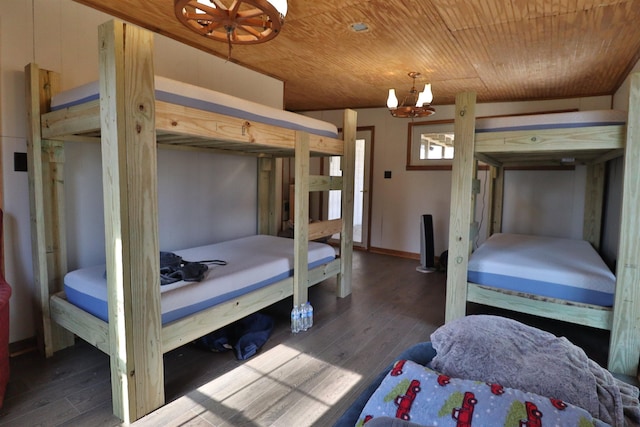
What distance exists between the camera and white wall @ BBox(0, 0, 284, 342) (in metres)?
2.05

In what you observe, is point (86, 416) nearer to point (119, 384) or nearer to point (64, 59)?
point (119, 384)

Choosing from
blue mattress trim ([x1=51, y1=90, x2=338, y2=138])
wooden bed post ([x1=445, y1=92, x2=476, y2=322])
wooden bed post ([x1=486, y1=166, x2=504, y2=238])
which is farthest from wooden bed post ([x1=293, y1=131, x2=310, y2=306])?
wooden bed post ([x1=486, y1=166, x2=504, y2=238])

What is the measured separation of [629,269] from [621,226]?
0.76ft

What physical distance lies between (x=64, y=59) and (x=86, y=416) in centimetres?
207

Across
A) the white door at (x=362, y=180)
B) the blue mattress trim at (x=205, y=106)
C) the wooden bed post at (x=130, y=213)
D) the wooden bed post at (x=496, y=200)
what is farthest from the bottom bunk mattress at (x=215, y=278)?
the white door at (x=362, y=180)

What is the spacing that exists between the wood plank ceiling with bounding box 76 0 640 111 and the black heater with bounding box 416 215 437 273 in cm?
158

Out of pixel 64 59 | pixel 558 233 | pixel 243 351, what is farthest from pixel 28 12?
pixel 558 233

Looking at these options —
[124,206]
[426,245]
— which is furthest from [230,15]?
[426,245]

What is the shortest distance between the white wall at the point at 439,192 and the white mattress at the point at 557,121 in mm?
2483

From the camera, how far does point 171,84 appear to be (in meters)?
1.67

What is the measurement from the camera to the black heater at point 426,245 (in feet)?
14.3

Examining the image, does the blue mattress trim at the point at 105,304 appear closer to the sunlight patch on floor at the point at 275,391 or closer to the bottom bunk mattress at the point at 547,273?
the sunlight patch on floor at the point at 275,391

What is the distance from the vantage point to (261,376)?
1.94 meters

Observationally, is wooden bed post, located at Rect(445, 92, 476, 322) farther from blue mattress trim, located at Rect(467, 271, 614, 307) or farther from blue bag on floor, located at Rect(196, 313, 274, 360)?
blue bag on floor, located at Rect(196, 313, 274, 360)
